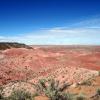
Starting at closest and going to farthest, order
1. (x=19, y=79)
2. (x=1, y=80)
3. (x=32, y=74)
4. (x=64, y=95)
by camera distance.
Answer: (x=64, y=95), (x=1, y=80), (x=19, y=79), (x=32, y=74)

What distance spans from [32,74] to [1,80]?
4.20 meters

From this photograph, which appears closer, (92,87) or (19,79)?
(92,87)

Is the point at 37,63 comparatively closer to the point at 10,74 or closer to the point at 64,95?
the point at 10,74

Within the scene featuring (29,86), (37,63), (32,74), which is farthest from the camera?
(37,63)

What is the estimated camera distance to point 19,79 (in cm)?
2241

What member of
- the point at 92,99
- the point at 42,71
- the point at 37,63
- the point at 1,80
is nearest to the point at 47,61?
the point at 37,63

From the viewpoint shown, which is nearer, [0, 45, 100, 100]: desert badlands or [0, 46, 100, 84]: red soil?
[0, 45, 100, 100]: desert badlands

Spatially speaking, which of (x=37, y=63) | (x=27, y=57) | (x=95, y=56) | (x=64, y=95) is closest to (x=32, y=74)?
(x=37, y=63)

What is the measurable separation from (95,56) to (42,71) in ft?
28.9

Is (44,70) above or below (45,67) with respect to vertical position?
below

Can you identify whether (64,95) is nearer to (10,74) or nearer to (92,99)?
(92,99)

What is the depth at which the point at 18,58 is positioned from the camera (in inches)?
1172

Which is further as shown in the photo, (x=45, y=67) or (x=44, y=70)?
(x=45, y=67)

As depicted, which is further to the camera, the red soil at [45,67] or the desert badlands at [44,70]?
the red soil at [45,67]
